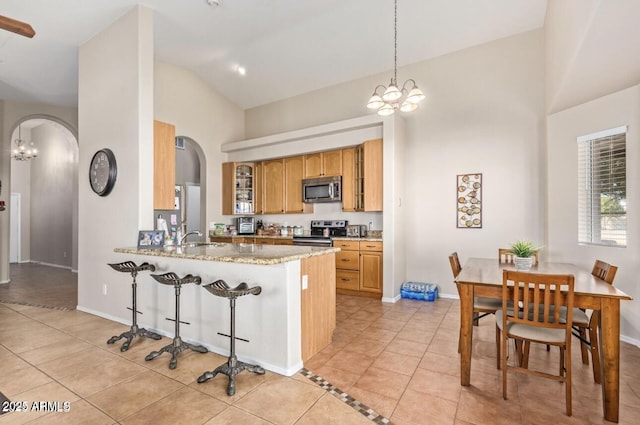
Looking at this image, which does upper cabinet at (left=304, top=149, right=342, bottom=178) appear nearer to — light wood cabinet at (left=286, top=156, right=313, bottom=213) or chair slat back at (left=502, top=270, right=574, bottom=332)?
light wood cabinet at (left=286, top=156, right=313, bottom=213)

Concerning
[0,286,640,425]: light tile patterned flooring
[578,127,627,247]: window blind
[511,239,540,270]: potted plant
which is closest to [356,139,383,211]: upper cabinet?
[0,286,640,425]: light tile patterned flooring

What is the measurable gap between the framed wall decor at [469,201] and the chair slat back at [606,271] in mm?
2086

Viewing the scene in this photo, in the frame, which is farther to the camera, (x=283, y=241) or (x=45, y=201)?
(x=45, y=201)

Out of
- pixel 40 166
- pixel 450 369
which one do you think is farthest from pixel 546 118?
pixel 40 166

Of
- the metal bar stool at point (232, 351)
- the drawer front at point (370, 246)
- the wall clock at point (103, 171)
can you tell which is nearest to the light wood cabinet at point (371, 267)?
the drawer front at point (370, 246)

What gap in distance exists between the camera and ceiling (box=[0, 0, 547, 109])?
4.13m

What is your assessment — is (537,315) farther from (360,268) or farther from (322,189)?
(322,189)

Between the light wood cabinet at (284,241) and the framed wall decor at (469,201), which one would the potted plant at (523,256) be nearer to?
the framed wall decor at (469,201)

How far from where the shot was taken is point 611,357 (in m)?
2.08

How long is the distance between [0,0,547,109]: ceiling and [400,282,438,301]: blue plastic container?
3.59 m

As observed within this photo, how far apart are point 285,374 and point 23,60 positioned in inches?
234

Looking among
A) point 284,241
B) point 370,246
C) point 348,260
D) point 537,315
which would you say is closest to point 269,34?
point 284,241

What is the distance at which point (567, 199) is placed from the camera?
13.3ft

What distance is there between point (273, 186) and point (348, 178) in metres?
1.71
